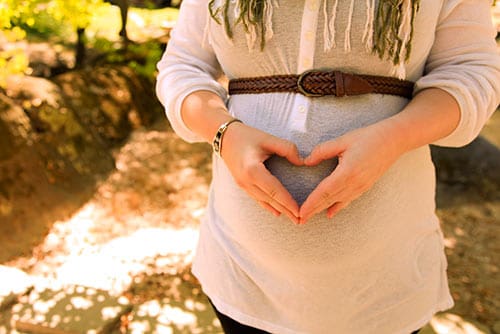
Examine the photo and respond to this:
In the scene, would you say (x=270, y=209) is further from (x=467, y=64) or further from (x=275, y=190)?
(x=467, y=64)

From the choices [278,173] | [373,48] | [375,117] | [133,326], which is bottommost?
[133,326]

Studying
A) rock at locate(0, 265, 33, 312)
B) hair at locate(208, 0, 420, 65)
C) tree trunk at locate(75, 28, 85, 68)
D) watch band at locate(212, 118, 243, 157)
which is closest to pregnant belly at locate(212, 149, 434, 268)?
watch band at locate(212, 118, 243, 157)

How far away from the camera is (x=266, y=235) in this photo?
122 centimetres

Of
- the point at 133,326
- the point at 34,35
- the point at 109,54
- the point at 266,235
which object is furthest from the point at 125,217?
the point at 34,35

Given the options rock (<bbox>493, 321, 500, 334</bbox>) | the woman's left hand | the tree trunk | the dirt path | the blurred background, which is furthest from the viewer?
the tree trunk

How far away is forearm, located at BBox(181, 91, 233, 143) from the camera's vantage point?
1257mm

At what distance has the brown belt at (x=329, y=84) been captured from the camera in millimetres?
1157

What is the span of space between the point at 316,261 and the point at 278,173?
22cm

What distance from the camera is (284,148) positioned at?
1131mm

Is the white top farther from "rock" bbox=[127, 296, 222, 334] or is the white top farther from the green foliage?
the green foliage

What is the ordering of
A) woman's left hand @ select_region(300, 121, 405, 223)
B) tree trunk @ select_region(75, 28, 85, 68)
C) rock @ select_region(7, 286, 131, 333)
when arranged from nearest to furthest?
woman's left hand @ select_region(300, 121, 405, 223) → rock @ select_region(7, 286, 131, 333) → tree trunk @ select_region(75, 28, 85, 68)

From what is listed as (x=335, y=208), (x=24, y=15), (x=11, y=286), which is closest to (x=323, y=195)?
(x=335, y=208)

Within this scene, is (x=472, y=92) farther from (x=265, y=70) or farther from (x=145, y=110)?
(x=145, y=110)

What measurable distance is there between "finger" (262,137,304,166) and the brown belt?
0.13 m
